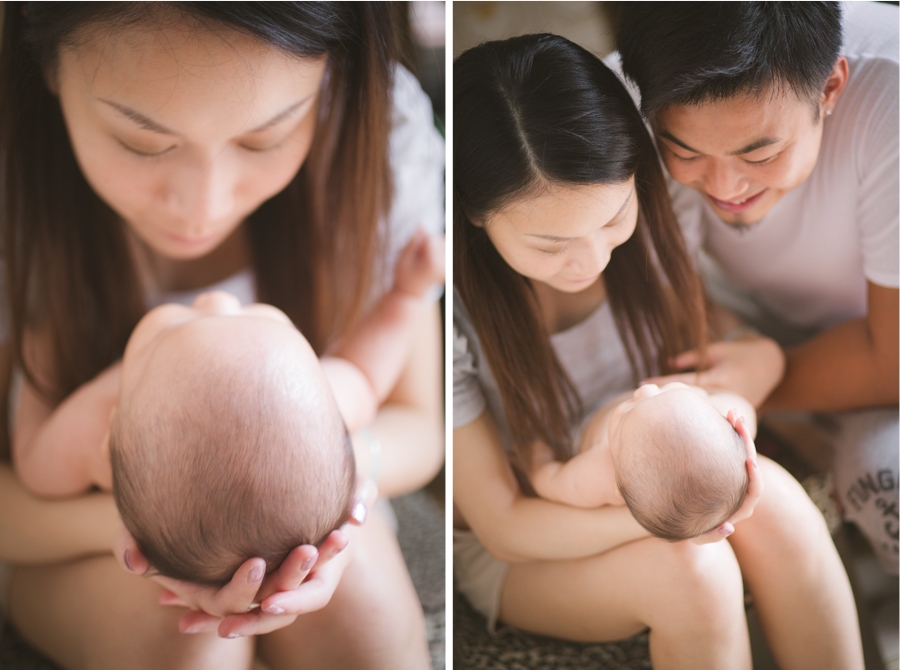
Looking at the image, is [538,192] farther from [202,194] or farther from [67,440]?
[67,440]

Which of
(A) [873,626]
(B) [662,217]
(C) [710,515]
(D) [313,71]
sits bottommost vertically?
(A) [873,626]

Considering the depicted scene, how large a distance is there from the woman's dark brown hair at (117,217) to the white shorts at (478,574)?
0.87ft

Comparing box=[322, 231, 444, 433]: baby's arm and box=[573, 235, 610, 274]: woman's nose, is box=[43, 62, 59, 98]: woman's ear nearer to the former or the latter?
box=[322, 231, 444, 433]: baby's arm

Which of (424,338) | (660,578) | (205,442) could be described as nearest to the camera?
(205,442)

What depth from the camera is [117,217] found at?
0.77m

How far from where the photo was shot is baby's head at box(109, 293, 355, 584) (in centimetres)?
57

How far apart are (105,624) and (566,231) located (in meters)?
0.58

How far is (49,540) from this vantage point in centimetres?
73

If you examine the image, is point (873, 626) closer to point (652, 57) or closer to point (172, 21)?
point (652, 57)

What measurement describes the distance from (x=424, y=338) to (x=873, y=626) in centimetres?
56

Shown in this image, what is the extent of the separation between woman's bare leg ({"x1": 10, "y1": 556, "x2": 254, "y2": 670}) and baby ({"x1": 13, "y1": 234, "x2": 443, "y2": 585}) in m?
0.10

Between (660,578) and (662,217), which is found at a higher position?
(662,217)

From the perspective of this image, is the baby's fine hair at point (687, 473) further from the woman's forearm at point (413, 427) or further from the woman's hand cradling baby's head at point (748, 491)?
the woman's forearm at point (413, 427)

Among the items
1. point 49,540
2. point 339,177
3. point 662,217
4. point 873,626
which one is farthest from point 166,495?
point 873,626
